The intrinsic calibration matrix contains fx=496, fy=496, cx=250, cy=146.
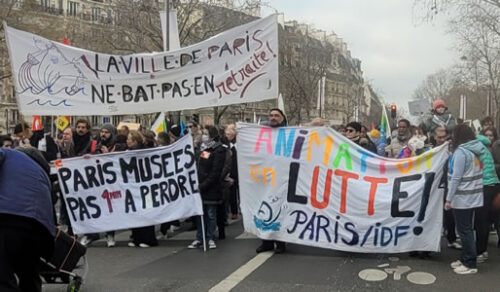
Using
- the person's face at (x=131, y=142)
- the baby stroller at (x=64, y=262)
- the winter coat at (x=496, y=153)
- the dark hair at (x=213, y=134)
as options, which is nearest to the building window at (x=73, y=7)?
the person's face at (x=131, y=142)

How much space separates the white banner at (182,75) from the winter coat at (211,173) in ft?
2.24

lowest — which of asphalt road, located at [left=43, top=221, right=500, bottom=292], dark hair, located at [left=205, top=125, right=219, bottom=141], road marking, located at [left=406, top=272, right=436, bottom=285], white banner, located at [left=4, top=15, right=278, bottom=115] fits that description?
asphalt road, located at [left=43, top=221, right=500, bottom=292]

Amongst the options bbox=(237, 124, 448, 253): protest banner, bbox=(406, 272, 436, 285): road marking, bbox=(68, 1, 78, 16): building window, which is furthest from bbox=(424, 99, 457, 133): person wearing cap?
bbox=(68, 1, 78, 16): building window

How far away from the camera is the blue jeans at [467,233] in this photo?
5590 mm

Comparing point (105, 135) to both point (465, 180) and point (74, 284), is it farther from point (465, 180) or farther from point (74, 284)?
point (465, 180)

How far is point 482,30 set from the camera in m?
22.8

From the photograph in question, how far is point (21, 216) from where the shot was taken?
11.0 feet

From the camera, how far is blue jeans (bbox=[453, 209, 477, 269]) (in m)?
5.59

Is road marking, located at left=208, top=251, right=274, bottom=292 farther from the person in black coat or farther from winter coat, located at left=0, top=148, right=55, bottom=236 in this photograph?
winter coat, located at left=0, top=148, right=55, bottom=236

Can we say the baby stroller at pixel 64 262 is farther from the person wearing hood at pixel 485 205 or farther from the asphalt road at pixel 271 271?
the person wearing hood at pixel 485 205

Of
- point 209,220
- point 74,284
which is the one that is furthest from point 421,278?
point 74,284

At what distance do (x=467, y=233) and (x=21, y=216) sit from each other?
4613mm

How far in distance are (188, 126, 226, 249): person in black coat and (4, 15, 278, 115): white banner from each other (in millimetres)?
673

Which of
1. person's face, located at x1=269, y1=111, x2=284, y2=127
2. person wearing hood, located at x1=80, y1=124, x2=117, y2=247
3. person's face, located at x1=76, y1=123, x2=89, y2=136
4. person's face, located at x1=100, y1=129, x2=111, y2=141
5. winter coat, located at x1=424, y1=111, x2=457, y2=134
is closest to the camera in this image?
person's face, located at x1=269, y1=111, x2=284, y2=127
